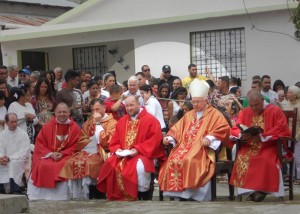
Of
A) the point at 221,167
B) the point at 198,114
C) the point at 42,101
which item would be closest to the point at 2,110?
the point at 42,101

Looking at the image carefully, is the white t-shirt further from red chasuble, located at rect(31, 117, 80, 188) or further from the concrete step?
the concrete step

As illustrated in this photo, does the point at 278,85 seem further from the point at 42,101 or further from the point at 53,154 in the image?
the point at 53,154

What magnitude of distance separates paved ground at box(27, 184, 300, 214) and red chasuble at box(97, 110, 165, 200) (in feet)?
1.04

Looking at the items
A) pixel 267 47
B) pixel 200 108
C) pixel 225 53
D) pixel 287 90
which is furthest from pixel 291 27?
pixel 200 108

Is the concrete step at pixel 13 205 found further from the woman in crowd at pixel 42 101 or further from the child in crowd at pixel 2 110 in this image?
the woman in crowd at pixel 42 101

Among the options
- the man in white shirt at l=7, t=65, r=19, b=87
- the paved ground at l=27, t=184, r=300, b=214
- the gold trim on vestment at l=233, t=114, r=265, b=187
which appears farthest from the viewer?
the man in white shirt at l=7, t=65, r=19, b=87

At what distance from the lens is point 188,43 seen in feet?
61.9

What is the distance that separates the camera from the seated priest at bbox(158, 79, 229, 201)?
10.9m

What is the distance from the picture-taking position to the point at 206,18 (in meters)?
18.3

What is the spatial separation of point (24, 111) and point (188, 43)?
642 centimetres

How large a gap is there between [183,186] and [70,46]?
12.0 metres

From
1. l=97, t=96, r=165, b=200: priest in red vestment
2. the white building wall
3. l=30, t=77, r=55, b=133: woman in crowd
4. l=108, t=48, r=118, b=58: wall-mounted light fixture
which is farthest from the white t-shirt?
l=108, t=48, r=118, b=58: wall-mounted light fixture

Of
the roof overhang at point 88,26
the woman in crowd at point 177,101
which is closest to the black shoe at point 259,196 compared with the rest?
the woman in crowd at point 177,101

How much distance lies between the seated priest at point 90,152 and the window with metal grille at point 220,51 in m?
6.38
